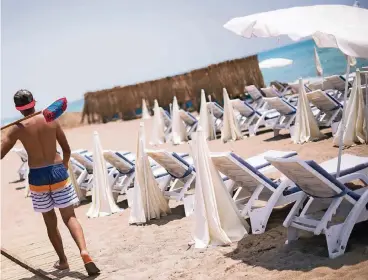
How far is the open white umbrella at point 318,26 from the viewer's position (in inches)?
145

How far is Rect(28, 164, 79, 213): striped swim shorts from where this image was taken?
4.23 m

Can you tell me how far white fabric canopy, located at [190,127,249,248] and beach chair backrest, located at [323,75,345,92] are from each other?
317 inches

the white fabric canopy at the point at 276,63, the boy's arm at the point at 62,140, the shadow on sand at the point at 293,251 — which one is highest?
the boy's arm at the point at 62,140

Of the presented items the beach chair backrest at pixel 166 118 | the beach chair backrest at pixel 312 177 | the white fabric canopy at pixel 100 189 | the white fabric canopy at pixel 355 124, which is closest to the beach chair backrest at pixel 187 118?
the beach chair backrest at pixel 166 118

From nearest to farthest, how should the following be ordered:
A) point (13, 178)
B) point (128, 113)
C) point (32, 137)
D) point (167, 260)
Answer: point (32, 137)
point (167, 260)
point (13, 178)
point (128, 113)

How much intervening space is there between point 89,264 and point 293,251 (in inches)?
66.3

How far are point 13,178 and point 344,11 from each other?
1179 cm

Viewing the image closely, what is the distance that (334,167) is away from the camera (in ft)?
15.0

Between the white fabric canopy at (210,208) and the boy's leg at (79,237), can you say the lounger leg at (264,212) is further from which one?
the boy's leg at (79,237)

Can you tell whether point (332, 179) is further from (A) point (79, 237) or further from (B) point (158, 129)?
(B) point (158, 129)

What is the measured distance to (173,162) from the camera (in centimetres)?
595

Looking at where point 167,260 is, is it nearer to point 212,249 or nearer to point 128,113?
point 212,249

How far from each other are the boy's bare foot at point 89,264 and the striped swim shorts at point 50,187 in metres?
0.47

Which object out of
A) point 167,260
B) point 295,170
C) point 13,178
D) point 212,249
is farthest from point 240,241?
point 13,178
